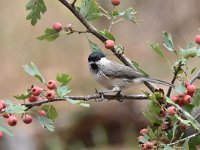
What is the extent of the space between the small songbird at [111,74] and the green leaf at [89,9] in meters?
0.65

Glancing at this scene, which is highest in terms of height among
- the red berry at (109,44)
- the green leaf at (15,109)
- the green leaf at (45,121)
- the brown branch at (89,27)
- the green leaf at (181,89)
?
the brown branch at (89,27)

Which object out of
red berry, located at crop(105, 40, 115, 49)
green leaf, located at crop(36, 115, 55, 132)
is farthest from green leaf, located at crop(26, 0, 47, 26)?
green leaf, located at crop(36, 115, 55, 132)

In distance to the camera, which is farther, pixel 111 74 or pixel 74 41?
pixel 74 41

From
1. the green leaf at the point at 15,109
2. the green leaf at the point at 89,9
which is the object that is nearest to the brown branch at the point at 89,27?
the green leaf at the point at 89,9

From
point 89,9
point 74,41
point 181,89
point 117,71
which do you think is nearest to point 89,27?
point 89,9

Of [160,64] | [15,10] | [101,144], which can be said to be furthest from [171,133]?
[15,10]

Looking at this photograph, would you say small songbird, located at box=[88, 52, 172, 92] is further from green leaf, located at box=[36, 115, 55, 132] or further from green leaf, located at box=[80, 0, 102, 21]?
green leaf, located at box=[36, 115, 55, 132]

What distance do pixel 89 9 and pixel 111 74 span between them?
924mm

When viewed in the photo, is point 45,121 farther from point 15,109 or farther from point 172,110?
point 172,110

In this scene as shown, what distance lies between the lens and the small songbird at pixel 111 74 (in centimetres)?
325

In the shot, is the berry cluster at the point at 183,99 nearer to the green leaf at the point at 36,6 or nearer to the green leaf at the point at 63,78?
the green leaf at the point at 63,78

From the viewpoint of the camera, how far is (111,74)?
11.2 ft

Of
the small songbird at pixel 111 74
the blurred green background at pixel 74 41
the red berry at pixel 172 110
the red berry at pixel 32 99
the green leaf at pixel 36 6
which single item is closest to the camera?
the red berry at pixel 172 110

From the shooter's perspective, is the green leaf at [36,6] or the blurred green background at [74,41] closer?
the green leaf at [36,6]
